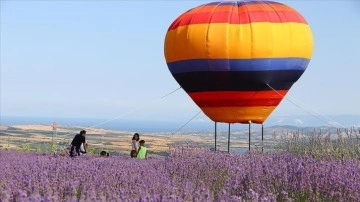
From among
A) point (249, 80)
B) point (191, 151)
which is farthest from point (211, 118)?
point (191, 151)

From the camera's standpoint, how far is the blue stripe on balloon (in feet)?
46.0

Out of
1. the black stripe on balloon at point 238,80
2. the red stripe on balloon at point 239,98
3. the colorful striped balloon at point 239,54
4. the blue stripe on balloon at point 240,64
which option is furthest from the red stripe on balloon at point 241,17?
the red stripe on balloon at point 239,98

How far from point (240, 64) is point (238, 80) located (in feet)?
1.41

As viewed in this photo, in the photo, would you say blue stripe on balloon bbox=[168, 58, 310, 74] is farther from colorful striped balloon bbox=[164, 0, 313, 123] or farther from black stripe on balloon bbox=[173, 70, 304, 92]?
black stripe on balloon bbox=[173, 70, 304, 92]

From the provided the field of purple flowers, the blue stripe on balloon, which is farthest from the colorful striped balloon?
the field of purple flowers

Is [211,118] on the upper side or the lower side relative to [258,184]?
upper

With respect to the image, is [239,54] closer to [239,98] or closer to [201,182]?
[239,98]

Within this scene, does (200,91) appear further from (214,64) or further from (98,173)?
(98,173)

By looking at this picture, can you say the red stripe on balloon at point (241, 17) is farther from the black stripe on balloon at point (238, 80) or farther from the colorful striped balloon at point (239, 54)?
the black stripe on balloon at point (238, 80)

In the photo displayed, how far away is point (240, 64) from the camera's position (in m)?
14.0

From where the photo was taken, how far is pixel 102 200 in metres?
3.35

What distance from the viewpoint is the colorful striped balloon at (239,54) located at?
46.0 ft

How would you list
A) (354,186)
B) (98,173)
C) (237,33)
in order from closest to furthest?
(354,186), (98,173), (237,33)

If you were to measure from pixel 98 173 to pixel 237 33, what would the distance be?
8812 millimetres
